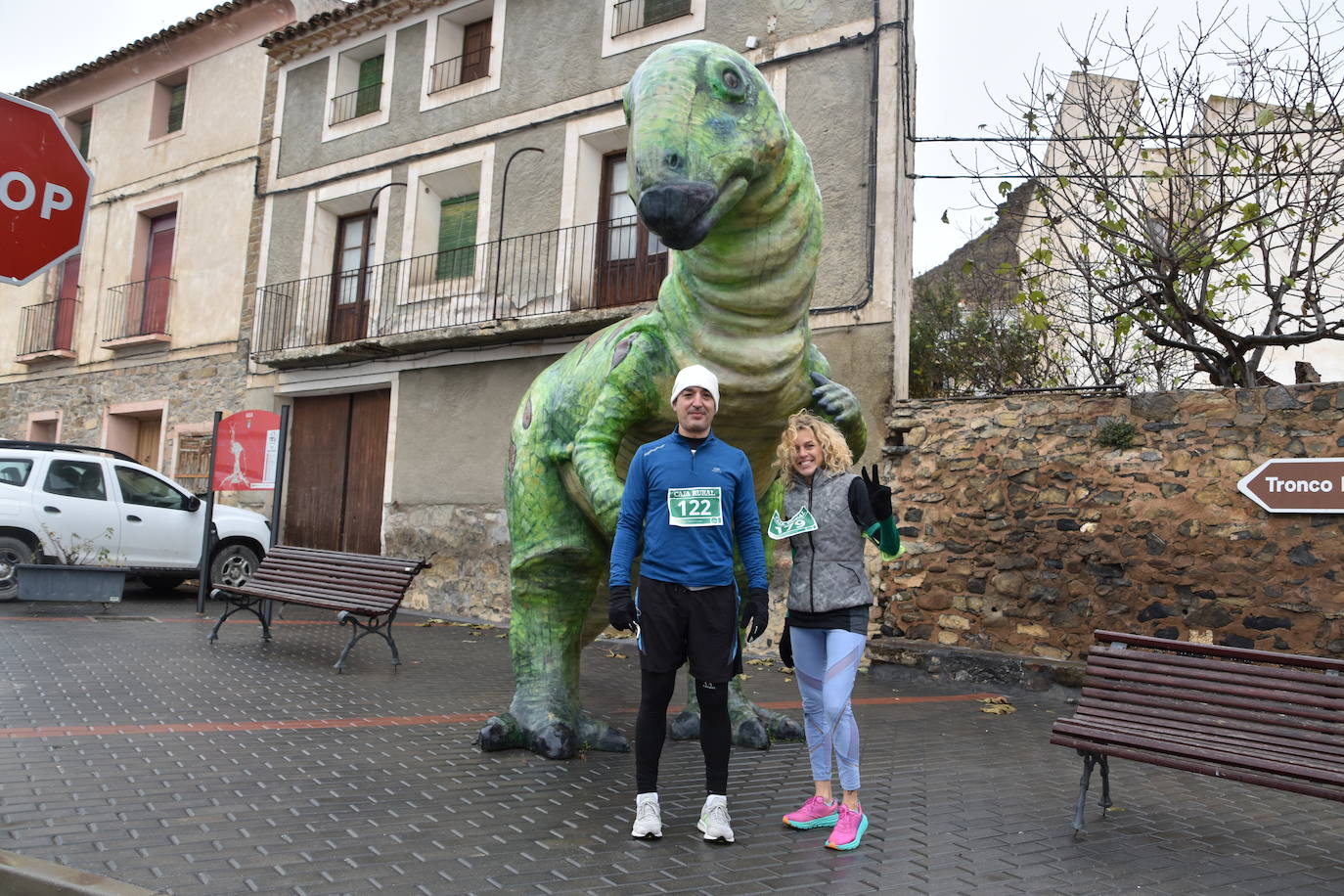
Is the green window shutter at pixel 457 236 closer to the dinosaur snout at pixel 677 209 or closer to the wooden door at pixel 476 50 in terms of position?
the wooden door at pixel 476 50

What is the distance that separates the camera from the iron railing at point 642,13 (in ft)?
36.6

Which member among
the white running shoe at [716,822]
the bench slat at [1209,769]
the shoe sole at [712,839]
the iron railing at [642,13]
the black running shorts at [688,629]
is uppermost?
the iron railing at [642,13]

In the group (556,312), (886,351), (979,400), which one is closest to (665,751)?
(979,400)

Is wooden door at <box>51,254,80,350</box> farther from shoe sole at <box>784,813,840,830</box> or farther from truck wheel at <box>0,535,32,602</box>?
shoe sole at <box>784,813,840,830</box>

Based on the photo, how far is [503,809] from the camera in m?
3.56

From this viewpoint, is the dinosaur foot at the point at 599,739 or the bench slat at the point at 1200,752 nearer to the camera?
the bench slat at the point at 1200,752

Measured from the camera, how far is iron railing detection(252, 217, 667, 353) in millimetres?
11352

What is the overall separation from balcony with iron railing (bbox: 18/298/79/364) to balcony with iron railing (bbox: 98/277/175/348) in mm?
987

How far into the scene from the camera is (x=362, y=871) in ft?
9.32

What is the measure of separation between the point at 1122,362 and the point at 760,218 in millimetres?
10361

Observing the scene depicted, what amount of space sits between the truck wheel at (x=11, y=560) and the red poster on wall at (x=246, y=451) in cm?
206

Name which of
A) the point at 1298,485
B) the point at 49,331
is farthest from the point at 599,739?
the point at 49,331

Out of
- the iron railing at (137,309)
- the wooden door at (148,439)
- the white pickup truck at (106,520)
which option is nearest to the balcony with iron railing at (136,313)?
the iron railing at (137,309)

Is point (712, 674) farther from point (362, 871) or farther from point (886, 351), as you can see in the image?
point (886, 351)
